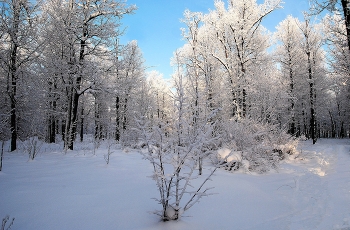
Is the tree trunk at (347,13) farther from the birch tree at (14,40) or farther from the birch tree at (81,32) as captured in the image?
the birch tree at (14,40)

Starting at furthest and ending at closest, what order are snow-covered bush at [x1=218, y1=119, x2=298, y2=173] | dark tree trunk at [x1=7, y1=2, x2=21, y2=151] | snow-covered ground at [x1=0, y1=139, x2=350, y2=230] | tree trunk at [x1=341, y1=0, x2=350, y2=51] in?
dark tree trunk at [x1=7, y1=2, x2=21, y2=151], tree trunk at [x1=341, y1=0, x2=350, y2=51], snow-covered bush at [x1=218, y1=119, x2=298, y2=173], snow-covered ground at [x1=0, y1=139, x2=350, y2=230]

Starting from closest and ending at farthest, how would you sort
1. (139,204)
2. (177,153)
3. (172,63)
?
(177,153), (139,204), (172,63)

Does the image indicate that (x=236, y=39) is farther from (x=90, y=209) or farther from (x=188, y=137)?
(x=90, y=209)

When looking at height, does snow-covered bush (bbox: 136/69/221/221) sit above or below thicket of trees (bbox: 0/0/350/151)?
below

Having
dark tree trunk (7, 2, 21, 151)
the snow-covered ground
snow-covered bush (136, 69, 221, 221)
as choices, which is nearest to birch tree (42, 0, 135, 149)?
dark tree trunk (7, 2, 21, 151)

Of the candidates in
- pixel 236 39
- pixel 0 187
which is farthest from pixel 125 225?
pixel 236 39

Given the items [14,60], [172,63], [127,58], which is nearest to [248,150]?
[14,60]

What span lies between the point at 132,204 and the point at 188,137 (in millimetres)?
1198

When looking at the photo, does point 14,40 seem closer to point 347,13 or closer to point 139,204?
point 139,204

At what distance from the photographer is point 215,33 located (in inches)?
522

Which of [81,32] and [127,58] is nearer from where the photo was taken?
[81,32]

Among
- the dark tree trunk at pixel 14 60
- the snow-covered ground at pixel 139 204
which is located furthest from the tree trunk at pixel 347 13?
the dark tree trunk at pixel 14 60

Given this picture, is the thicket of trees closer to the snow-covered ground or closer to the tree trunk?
the tree trunk

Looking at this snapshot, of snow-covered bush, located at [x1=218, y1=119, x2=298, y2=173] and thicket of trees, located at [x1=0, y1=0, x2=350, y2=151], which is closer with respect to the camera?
snow-covered bush, located at [x1=218, y1=119, x2=298, y2=173]
